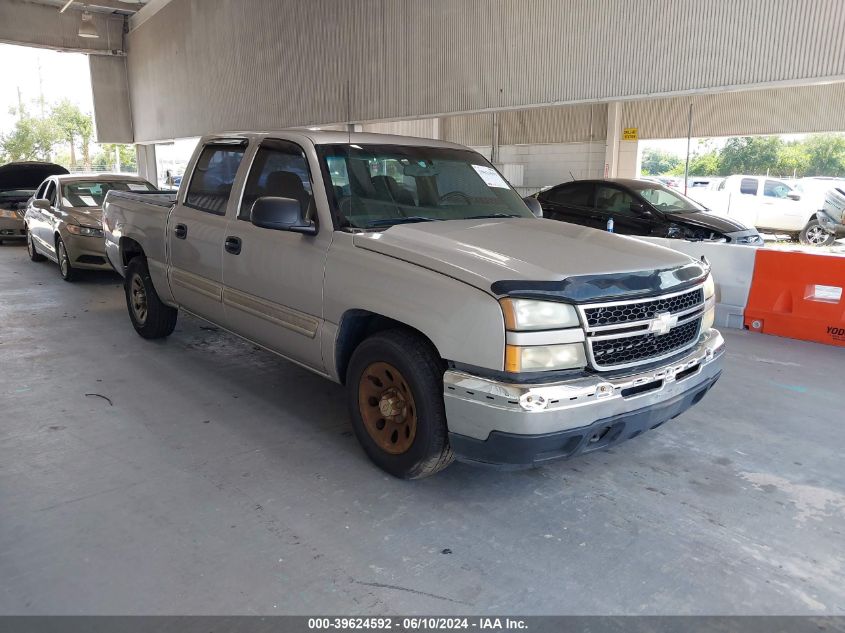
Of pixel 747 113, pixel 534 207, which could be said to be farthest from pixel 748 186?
pixel 534 207

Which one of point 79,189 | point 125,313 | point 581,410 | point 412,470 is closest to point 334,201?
point 412,470

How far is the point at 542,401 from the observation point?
8.46 ft

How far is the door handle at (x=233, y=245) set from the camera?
4.09m

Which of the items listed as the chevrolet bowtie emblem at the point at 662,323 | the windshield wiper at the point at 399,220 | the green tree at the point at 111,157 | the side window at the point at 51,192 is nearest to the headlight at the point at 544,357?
the chevrolet bowtie emblem at the point at 662,323

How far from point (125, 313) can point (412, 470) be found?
5.12m

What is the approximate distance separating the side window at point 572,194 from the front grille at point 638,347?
734 cm

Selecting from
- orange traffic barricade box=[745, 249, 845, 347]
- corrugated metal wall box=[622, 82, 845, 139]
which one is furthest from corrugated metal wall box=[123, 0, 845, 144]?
corrugated metal wall box=[622, 82, 845, 139]

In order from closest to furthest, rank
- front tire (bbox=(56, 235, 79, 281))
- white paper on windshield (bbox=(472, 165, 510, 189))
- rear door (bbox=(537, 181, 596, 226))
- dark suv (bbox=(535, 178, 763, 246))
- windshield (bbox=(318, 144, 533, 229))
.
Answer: windshield (bbox=(318, 144, 533, 229)) → white paper on windshield (bbox=(472, 165, 510, 189)) → front tire (bbox=(56, 235, 79, 281)) → dark suv (bbox=(535, 178, 763, 246)) → rear door (bbox=(537, 181, 596, 226))

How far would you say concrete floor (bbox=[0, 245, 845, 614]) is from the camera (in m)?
2.39

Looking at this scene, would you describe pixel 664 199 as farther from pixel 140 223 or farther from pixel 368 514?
pixel 368 514

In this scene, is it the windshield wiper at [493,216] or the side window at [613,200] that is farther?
the side window at [613,200]

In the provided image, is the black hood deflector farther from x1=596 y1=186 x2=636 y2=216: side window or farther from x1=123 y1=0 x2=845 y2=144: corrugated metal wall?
x1=596 y1=186 x2=636 y2=216: side window

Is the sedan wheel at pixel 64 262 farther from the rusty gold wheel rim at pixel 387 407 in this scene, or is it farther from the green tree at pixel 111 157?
the green tree at pixel 111 157

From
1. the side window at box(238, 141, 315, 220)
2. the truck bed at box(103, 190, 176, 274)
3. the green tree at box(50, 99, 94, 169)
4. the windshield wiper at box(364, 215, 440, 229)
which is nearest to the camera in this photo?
the windshield wiper at box(364, 215, 440, 229)
